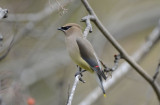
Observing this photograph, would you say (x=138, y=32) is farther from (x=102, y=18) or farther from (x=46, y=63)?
(x=46, y=63)

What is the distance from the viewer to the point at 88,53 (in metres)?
4.00

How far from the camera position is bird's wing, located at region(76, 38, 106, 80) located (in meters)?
3.94

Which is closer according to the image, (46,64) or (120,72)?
(120,72)

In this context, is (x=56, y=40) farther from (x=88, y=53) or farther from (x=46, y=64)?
(x=88, y=53)

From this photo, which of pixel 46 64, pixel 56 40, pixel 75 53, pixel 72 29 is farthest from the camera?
pixel 56 40

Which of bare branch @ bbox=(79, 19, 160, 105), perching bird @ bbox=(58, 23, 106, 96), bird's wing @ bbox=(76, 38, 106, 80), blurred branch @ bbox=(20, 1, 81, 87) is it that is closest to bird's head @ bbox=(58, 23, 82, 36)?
perching bird @ bbox=(58, 23, 106, 96)

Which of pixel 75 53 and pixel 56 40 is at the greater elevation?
pixel 75 53

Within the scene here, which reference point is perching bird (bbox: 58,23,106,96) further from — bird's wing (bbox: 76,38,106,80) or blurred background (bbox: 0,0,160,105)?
blurred background (bbox: 0,0,160,105)

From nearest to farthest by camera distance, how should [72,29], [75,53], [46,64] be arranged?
1. [75,53]
2. [72,29]
3. [46,64]

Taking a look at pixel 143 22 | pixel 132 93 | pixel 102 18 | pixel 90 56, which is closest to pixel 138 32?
pixel 143 22

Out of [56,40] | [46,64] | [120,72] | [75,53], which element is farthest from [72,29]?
[56,40]

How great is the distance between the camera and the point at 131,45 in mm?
8141

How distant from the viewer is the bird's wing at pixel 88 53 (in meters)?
3.94

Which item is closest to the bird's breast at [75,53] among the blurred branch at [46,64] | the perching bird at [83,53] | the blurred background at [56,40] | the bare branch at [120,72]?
the perching bird at [83,53]
